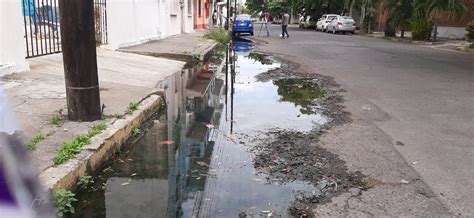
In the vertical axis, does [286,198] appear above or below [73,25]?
below

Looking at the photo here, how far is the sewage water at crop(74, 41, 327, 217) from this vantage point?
3.78 m

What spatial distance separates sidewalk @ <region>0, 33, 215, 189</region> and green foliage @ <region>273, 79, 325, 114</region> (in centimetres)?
248

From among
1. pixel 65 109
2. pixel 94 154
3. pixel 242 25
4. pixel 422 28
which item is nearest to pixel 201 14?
pixel 242 25

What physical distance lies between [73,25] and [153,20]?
47.4ft

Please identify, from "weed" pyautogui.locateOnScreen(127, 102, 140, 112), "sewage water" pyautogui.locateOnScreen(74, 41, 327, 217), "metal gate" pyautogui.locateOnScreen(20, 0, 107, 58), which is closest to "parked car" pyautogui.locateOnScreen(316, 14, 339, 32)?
"metal gate" pyautogui.locateOnScreen(20, 0, 107, 58)

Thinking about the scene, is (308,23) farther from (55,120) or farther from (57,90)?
(55,120)

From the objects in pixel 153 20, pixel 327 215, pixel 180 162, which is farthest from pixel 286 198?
pixel 153 20

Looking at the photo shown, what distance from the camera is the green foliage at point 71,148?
401cm

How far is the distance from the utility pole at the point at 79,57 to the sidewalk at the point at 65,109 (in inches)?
8.4

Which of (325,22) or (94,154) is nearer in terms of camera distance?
(94,154)

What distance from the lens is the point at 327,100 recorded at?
826 cm

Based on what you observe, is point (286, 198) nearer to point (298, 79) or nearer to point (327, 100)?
point (327, 100)

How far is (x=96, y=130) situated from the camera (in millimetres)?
4898

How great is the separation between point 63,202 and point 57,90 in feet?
12.7
